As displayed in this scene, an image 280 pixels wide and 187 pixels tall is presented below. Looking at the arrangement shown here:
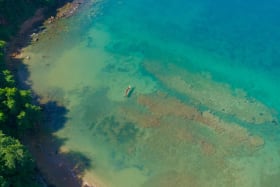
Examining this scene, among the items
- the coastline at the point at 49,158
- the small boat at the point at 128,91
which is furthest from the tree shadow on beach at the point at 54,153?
the small boat at the point at 128,91

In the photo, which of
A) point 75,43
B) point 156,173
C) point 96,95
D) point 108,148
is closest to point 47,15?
point 75,43

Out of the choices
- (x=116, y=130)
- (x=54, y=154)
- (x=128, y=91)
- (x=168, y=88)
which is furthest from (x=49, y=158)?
(x=168, y=88)

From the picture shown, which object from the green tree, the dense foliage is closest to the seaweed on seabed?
the dense foliage

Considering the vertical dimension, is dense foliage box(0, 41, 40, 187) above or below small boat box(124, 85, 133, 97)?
above

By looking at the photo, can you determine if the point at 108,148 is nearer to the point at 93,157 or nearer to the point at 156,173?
the point at 93,157

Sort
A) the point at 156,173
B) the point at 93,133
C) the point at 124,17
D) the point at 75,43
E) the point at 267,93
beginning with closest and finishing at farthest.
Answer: the point at 156,173
the point at 93,133
the point at 267,93
the point at 75,43
the point at 124,17

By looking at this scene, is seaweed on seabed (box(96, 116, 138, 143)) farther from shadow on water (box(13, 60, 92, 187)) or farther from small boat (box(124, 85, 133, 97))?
small boat (box(124, 85, 133, 97))
